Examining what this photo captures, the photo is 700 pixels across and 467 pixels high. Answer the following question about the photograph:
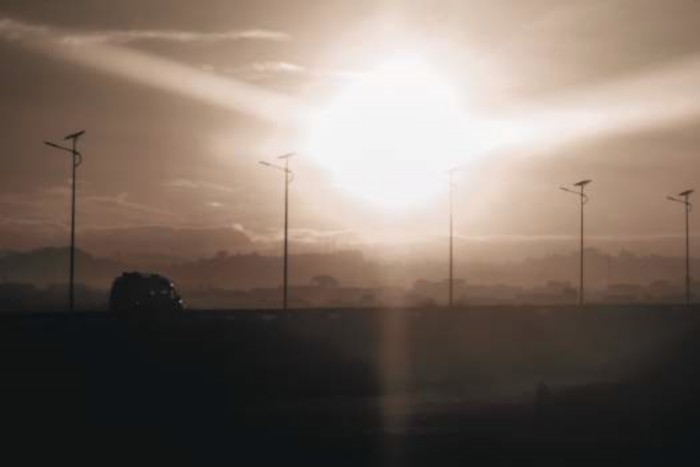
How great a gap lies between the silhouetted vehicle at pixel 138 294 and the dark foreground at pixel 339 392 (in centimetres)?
756

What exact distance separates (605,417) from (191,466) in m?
21.0

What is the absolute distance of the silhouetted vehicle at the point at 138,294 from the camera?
78.9 m

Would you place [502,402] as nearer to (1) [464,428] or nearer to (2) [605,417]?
(2) [605,417]

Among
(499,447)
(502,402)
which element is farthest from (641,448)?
(502,402)

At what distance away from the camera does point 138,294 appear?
7944 centimetres

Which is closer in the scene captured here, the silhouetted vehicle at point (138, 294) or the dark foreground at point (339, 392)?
the dark foreground at point (339, 392)

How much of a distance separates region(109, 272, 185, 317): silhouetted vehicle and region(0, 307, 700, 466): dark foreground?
756 centimetres

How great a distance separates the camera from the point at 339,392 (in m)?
58.7

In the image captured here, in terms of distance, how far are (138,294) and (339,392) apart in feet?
85.2

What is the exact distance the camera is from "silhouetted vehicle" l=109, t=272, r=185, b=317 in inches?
3108

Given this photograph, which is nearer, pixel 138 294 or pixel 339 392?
pixel 339 392

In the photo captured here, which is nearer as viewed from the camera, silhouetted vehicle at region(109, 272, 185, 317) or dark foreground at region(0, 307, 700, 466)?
dark foreground at region(0, 307, 700, 466)

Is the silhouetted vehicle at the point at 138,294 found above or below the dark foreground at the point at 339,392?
above

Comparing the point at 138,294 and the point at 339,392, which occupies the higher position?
the point at 138,294
